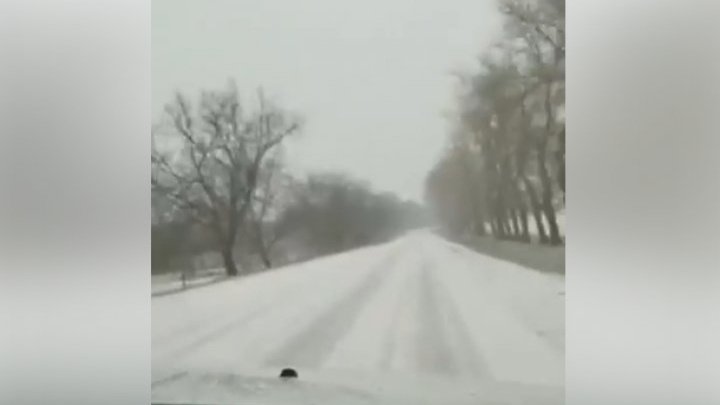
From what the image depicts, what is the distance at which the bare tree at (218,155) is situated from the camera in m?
1.05

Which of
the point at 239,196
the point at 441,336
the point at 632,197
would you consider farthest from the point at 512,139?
the point at 239,196

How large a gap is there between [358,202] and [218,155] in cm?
21

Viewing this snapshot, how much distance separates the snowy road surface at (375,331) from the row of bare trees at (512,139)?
58mm

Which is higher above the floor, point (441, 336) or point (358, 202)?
point (358, 202)

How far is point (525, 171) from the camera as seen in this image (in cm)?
100

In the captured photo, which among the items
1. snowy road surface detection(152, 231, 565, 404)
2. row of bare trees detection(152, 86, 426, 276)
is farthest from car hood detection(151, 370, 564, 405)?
row of bare trees detection(152, 86, 426, 276)

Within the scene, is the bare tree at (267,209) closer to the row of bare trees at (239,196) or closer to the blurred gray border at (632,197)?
the row of bare trees at (239,196)

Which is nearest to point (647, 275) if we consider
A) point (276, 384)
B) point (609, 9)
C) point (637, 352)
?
point (637, 352)

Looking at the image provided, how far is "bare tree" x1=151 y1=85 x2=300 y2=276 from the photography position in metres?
1.05

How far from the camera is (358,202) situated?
1.03m

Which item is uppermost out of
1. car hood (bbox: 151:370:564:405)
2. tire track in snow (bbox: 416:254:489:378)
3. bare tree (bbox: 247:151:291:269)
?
bare tree (bbox: 247:151:291:269)

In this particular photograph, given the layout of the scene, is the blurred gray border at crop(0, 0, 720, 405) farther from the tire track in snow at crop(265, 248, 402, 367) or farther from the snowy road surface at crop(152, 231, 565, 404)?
the tire track in snow at crop(265, 248, 402, 367)

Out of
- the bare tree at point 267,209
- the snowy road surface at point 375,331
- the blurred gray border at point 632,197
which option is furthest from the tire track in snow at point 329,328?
the blurred gray border at point 632,197

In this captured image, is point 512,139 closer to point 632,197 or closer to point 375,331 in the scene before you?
point 632,197
